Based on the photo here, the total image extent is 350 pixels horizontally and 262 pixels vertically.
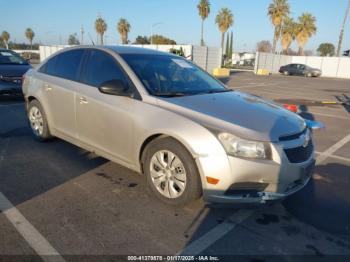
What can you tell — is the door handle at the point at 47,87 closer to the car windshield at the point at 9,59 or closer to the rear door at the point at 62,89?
the rear door at the point at 62,89

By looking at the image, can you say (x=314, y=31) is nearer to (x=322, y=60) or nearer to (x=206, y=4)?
(x=322, y=60)

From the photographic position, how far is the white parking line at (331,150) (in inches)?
209

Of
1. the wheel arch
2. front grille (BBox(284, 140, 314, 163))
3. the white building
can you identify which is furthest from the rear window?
the white building

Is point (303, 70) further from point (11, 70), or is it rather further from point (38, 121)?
point (38, 121)

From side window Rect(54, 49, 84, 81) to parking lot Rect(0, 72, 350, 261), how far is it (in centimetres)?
121

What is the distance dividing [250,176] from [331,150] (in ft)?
11.6

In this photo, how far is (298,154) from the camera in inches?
129

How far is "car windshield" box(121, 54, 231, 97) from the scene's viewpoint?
3.86 m

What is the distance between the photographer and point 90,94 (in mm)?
4176

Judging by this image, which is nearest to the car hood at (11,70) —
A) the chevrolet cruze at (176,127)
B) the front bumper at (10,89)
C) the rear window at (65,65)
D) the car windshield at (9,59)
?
the front bumper at (10,89)

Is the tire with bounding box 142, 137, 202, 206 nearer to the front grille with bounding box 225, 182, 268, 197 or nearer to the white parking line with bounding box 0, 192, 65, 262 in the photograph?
the front grille with bounding box 225, 182, 268, 197

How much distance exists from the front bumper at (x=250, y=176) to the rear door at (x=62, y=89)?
230cm

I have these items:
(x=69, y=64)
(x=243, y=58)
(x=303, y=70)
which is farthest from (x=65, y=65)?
(x=243, y=58)

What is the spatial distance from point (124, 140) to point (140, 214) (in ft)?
2.98
